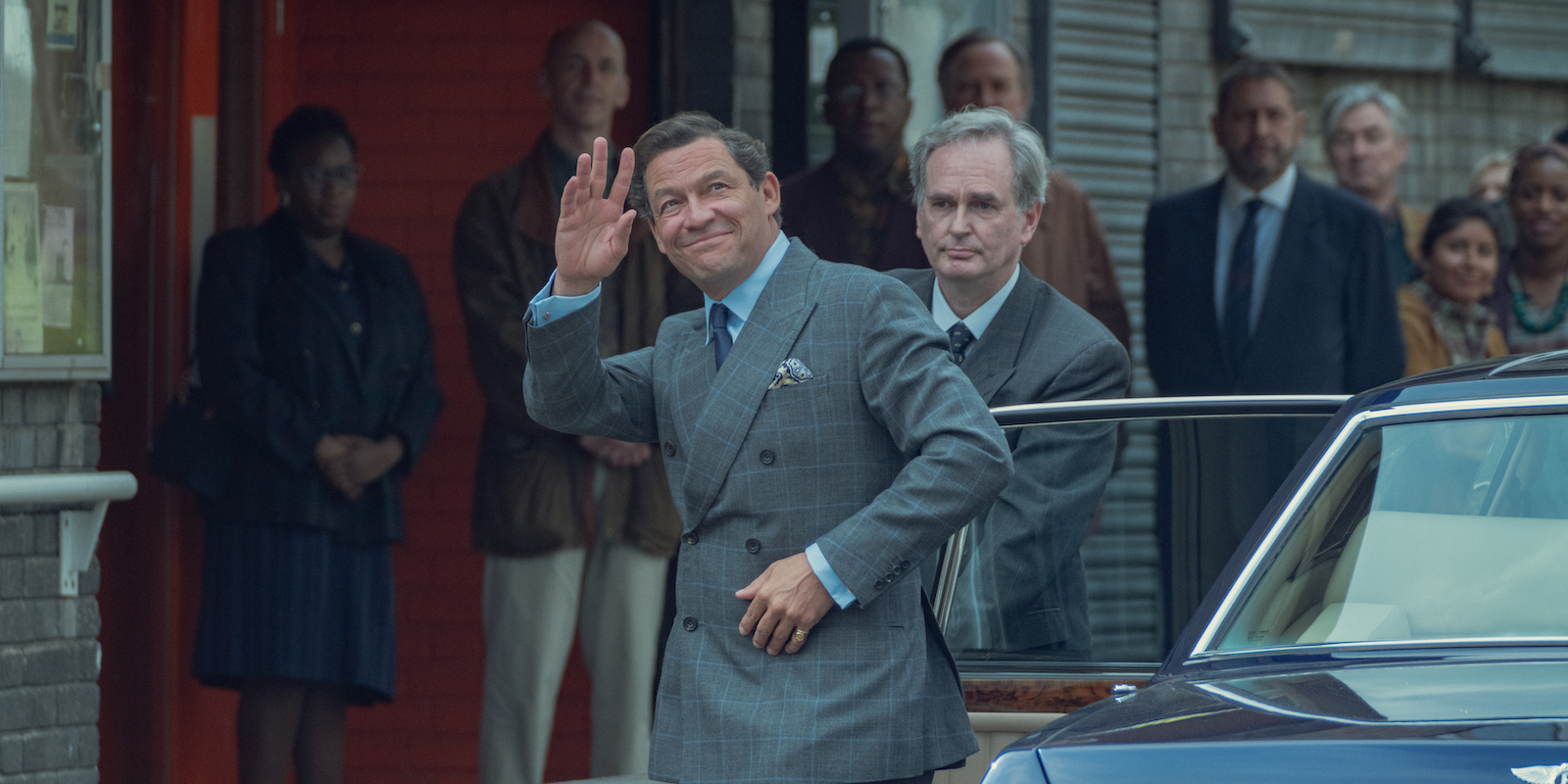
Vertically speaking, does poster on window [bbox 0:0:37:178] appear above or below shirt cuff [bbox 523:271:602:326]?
above

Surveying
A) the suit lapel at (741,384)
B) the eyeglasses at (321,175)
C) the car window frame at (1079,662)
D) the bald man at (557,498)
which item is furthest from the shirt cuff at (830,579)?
the eyeglasses at (321,175)

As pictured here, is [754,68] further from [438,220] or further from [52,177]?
[52,177]

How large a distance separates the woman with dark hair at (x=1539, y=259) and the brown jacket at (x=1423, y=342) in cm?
29

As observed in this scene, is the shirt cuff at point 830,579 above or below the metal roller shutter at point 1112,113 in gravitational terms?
below

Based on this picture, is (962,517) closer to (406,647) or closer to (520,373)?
(520,373)

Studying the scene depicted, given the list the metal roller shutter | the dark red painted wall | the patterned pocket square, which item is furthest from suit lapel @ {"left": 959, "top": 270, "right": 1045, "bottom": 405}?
the metal roller shutter

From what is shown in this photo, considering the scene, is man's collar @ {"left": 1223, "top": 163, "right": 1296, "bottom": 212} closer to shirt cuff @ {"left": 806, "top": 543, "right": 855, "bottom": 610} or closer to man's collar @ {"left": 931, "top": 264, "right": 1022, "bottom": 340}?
man's collar @ {"left": 931, "top": 264, "right": 1022, "bottom": 340}

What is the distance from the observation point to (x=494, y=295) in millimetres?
6164

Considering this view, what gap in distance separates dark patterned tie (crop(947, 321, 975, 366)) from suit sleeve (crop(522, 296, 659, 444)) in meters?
1.04

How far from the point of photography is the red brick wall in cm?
683

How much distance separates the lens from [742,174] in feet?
10.8

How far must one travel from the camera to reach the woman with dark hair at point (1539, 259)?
7.01 metres

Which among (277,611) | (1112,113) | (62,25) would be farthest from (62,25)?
(1112,113)

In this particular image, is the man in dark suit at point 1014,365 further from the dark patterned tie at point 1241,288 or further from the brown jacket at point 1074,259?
the dark patterned tie at point 1241,288
